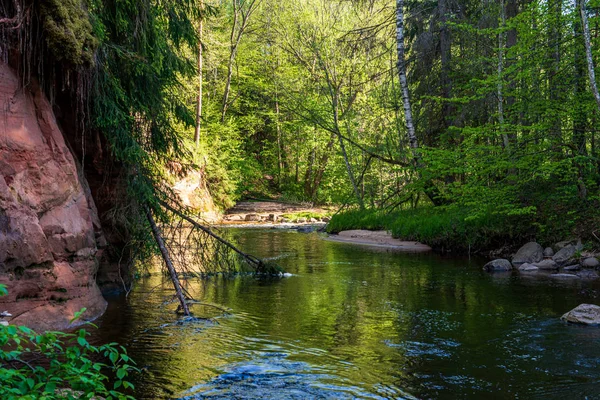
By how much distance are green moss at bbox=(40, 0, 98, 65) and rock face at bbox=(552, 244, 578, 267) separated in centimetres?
1162

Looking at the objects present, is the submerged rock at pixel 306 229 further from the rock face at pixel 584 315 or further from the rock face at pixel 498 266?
the rock face at pixel 584 315

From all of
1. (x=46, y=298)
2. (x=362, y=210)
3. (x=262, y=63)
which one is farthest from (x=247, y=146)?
(x=46, y=298)

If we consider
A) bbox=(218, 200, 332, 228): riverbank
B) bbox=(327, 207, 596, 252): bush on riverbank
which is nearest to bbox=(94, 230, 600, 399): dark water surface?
bbox=(327, 207, 596, 252): bush on riverbank

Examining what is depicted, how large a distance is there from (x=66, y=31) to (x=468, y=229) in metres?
13.0

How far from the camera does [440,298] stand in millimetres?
10406

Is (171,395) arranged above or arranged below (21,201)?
below

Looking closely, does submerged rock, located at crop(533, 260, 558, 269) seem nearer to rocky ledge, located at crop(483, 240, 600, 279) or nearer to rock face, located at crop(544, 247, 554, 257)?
rocky ledge, located at crop(483, 240, 600, 279)

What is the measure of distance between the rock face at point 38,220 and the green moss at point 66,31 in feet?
2.28

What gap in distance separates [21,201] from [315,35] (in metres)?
23.1

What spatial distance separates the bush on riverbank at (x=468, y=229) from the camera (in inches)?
610

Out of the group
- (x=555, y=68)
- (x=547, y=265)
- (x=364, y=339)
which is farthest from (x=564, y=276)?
(x=364, y=339)

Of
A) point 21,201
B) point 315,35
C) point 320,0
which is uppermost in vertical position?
point 320,0

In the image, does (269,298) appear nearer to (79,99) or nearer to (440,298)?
(440,298)

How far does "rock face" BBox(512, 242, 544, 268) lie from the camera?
14.5m
